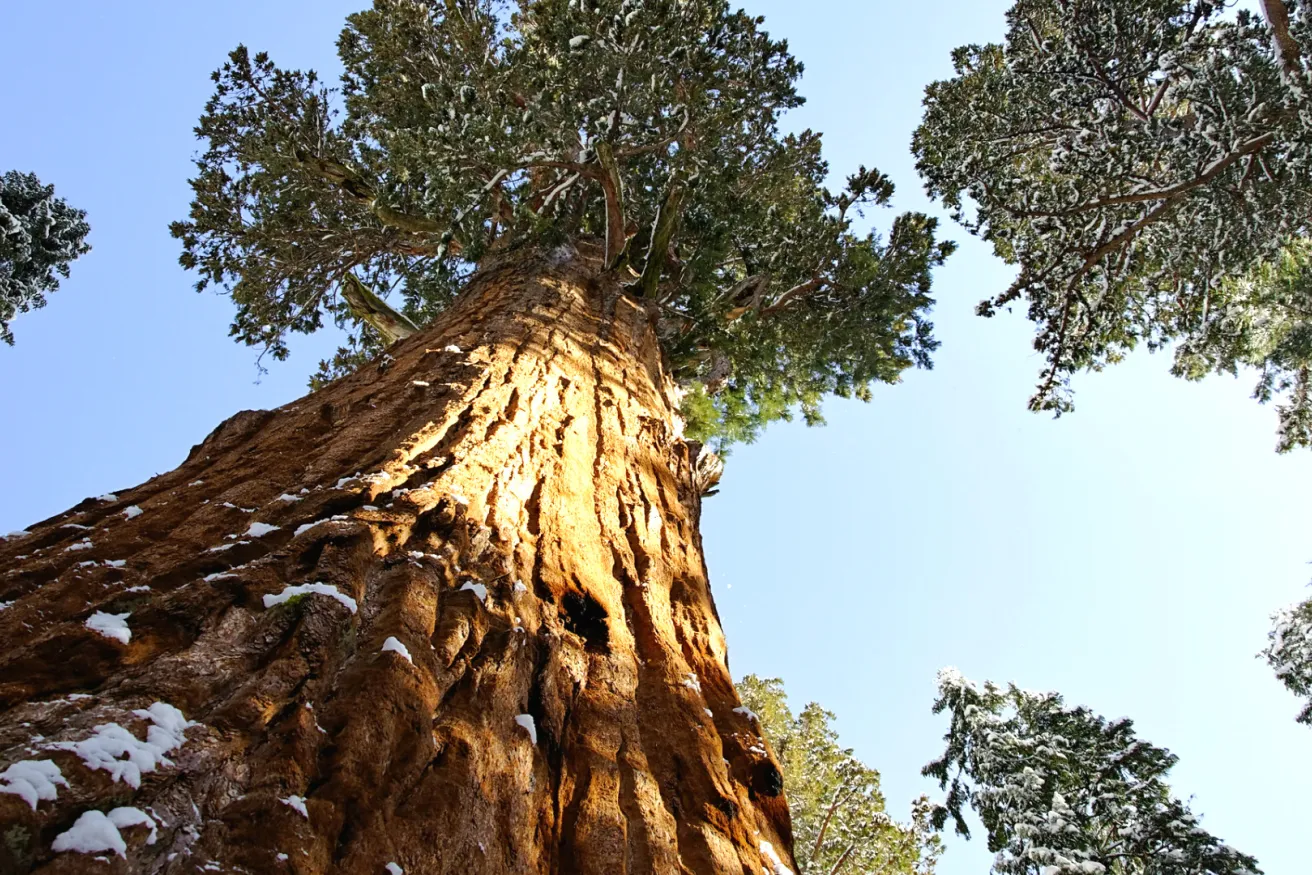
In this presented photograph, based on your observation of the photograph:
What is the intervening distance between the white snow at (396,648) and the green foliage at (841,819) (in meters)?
8.97

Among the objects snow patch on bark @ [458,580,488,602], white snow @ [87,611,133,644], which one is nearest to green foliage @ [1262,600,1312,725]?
snow patch on bark @ [458,580,488,602]

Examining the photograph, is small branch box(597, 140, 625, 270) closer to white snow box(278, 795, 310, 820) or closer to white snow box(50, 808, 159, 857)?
white snow box(278, 795, 310, 820)

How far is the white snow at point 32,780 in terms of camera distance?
111 centimetres

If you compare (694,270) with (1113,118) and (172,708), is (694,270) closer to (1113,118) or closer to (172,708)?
(1113,118)

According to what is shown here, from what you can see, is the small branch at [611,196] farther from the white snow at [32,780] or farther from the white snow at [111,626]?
the white snow at [32,780]

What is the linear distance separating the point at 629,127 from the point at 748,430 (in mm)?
6024

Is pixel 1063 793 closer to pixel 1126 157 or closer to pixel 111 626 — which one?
pixel 1126 157

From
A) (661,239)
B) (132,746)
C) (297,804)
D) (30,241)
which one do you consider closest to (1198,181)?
(661,239)

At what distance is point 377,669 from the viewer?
1650mm

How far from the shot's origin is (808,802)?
11.1 metres

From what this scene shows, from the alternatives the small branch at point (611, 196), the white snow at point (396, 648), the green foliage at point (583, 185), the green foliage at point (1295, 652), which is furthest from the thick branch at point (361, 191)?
the green foliage at point (1295, 652)

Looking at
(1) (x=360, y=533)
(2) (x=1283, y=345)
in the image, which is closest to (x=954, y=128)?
(2) (x=1283, y=345)

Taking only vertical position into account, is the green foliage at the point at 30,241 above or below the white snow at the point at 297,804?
above

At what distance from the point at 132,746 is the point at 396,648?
516 millimetres
